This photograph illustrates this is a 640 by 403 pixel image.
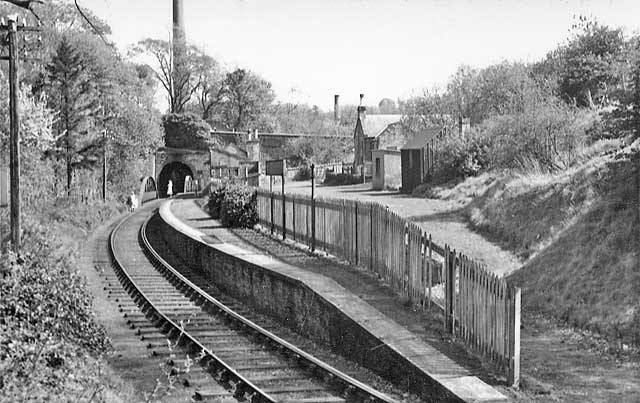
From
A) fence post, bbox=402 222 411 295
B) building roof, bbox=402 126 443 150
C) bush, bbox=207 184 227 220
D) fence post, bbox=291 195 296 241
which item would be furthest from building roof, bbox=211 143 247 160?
fence post, bbox=402 222 411 295

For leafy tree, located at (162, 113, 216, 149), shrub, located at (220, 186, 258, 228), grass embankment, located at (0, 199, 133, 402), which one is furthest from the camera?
leafy tree, located at (162, 113, 216, 149)

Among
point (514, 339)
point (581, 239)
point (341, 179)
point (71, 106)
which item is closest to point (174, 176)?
point (341, 179)

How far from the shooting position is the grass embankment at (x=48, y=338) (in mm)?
8695

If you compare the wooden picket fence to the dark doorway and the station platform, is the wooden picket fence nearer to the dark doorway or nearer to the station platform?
the station platform

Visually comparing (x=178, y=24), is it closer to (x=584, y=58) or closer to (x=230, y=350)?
(x=584, y=58)

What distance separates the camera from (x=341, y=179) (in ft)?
181

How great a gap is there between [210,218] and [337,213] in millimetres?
16701

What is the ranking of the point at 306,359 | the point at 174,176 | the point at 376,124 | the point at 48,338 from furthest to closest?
the point at 174,176 < the point at 376,124 < the point at 306,359 < the point at 48,338

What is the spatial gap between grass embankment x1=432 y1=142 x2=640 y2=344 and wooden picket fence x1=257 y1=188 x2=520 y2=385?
2.00m

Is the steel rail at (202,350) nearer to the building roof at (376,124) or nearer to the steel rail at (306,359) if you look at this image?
the steel rail at (306,359)

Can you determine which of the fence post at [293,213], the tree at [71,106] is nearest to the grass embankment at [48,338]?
the fence post at [293,213]

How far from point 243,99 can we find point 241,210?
195 feet

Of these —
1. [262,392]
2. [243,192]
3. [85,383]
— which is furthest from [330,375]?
[243,192]

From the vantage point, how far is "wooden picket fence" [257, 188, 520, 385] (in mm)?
9914
